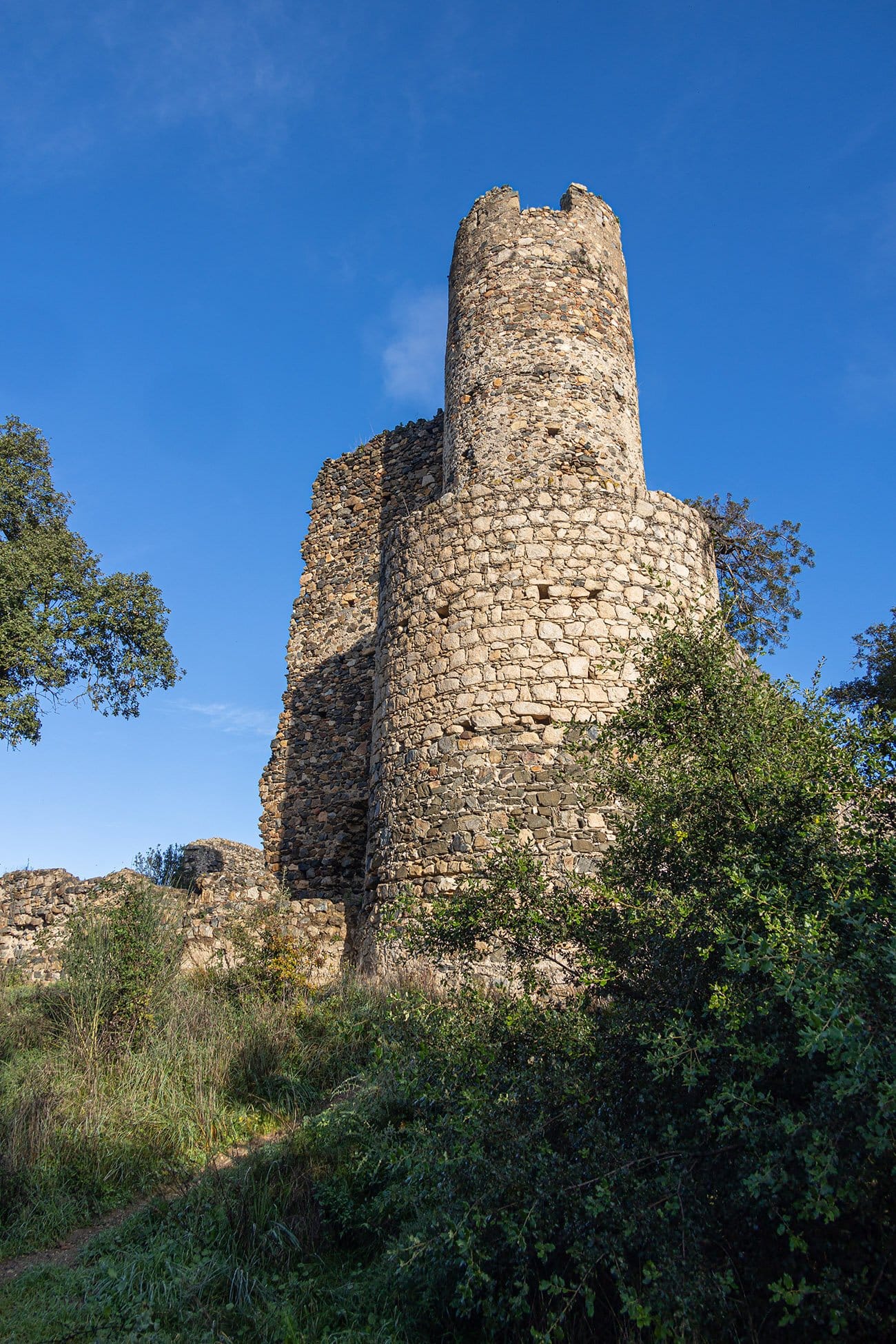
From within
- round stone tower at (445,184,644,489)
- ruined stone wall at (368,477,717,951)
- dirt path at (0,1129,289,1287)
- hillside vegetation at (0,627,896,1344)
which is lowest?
dirt path at (0,1129,289,1287)

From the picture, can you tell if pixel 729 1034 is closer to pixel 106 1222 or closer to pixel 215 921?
pixel 106 1222

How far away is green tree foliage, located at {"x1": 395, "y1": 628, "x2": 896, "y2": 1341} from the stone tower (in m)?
2.35

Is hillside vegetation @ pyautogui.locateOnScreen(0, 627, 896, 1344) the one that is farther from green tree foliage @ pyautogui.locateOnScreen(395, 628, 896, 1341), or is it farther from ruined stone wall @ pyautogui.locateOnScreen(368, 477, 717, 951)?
ruined stone wall @ pyautogui.locateOnScreen(368, 477, 717, 951)

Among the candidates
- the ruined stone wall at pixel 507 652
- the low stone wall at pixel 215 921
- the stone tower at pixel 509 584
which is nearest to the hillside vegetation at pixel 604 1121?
the ruined stone wall at pixel 507 652

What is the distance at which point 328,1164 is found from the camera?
4.64 meters

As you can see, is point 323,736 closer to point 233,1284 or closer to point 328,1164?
point 328,1164

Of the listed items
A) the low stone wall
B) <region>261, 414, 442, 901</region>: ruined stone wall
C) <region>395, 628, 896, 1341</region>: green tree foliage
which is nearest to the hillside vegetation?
<region>395, 628, 896, 1341</region>: green tree foliage

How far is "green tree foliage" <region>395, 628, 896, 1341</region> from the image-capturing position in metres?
2.62

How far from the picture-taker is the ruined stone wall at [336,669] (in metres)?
12.7

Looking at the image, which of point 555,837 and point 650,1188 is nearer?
A: point 650,1188

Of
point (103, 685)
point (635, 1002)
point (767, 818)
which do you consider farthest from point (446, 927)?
point (103, 685)

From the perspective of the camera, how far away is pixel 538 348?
10.6m

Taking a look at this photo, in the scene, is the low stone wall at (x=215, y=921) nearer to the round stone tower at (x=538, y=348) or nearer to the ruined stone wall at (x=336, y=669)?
the ruined stone wall at (x=336, y=669)

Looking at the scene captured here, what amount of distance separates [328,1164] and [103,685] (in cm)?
1622
